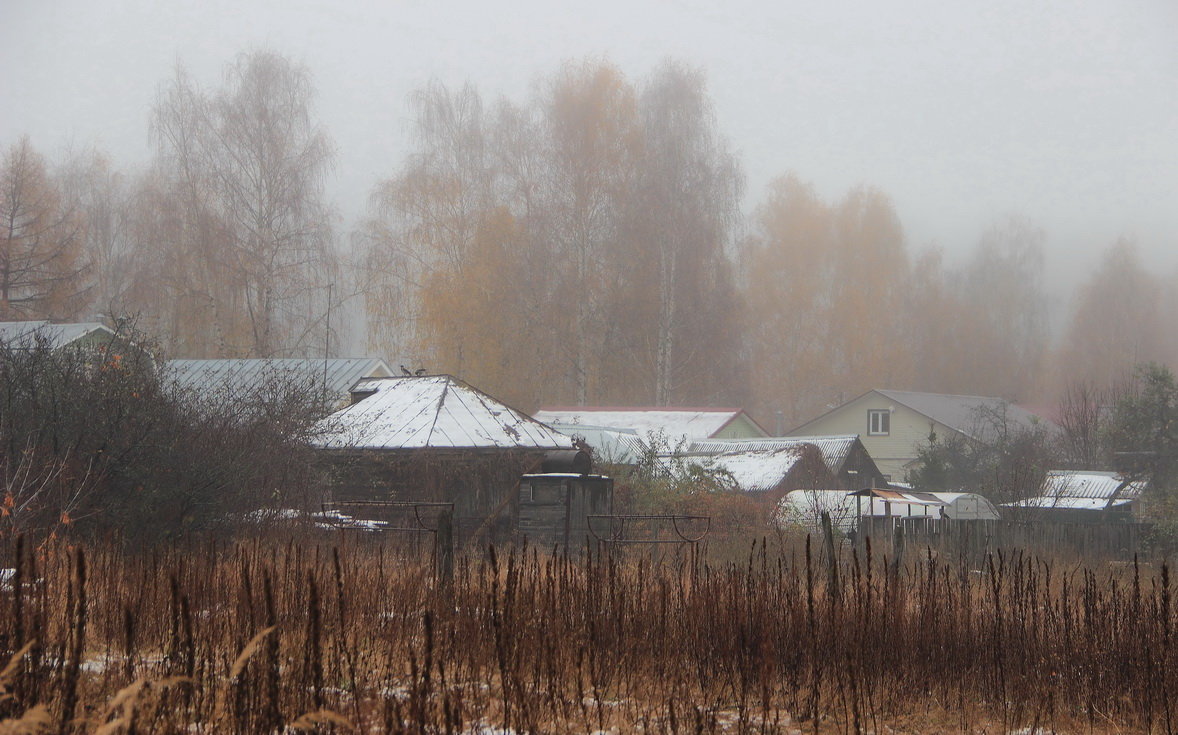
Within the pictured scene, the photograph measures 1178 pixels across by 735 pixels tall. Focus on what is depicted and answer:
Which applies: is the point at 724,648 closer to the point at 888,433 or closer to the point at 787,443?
the point at 787,443

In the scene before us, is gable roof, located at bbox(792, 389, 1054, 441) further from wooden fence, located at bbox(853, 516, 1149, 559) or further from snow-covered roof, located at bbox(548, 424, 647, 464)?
wooden fence, located at bbox(853, 516, 1149, 559)

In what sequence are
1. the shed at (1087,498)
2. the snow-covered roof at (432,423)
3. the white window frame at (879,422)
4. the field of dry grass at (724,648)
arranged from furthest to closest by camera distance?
the white window frame at (879,422) < the shed at (1087,498) < the snow-covered roof at (432,423) < the field of dry grass at (724,648)

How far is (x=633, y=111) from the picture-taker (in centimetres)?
4212

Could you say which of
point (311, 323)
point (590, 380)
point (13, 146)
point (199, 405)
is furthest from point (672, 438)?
point (13, 146)

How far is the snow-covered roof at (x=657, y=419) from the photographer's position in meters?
36.2

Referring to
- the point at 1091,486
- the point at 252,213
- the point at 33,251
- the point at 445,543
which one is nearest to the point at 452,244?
the point at 252,213

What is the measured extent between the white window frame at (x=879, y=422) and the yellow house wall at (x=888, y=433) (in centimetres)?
13

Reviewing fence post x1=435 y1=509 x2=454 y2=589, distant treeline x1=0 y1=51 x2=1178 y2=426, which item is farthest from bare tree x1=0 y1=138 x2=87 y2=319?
fence post x1=435 y1=509 x2=454 y2=589

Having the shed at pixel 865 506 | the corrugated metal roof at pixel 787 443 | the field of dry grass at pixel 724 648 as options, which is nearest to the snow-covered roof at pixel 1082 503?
the shed at pixel 865 506

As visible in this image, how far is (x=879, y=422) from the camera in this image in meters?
49.8

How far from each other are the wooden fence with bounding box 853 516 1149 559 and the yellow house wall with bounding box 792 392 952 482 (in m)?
27.2

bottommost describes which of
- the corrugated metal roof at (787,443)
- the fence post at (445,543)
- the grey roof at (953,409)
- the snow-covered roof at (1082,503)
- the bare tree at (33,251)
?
the snow-covered roof at (1082,503)

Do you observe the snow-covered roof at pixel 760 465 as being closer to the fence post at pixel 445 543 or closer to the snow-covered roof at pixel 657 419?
the snow-covered roof at pixel 657 419

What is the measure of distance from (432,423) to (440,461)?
1.01 m
